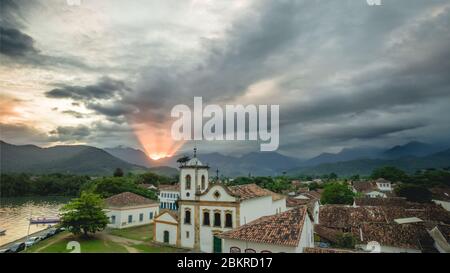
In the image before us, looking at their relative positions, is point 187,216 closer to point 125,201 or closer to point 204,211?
point 204,211

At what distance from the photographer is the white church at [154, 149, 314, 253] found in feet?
56.4

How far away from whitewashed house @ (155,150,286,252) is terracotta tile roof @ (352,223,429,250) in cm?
600

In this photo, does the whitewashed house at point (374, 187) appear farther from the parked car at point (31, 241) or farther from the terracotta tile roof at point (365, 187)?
the parked car at point (31, 241)

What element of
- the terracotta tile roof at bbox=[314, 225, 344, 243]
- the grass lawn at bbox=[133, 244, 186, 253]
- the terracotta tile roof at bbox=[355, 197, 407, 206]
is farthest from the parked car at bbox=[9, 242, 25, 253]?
the terracotta tile roof at bbox=[355, 197, 407, 206]

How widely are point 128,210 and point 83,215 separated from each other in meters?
6.42

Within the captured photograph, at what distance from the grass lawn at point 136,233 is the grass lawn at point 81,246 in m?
2.07

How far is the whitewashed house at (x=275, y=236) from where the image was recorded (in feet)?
38.4

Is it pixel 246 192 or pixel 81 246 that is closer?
pixel 81 246

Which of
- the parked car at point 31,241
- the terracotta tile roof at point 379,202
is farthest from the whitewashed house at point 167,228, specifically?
the terracotta tile roof at point 379,202

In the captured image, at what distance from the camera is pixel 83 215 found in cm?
1925

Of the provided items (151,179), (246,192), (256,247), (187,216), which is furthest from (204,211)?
(151,179)
